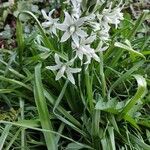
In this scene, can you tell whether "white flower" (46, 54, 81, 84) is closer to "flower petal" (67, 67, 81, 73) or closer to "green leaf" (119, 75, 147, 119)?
"flower petal" (67, 67, 81, 73)

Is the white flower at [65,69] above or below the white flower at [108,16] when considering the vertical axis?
below

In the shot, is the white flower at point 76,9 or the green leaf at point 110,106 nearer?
the white flower at point 76,9

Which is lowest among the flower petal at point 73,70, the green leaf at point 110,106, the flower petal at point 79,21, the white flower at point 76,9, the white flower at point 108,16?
the green leaf at point 110,106

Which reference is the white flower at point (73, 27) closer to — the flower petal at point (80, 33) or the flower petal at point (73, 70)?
the flower petal at point (80, 33)

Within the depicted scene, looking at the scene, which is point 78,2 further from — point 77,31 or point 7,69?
point 7,69

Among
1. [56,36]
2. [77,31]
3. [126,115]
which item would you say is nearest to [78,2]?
[77,31]

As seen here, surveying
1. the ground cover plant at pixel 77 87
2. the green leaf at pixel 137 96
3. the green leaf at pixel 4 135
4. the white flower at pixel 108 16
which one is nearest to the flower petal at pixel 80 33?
the ground cover plant at pixel 77 87

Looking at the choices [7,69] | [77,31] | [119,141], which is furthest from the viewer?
[7,69]

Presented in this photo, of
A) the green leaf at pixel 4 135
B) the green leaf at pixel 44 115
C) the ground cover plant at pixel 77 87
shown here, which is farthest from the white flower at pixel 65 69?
the green leaf at pixel 4 135
